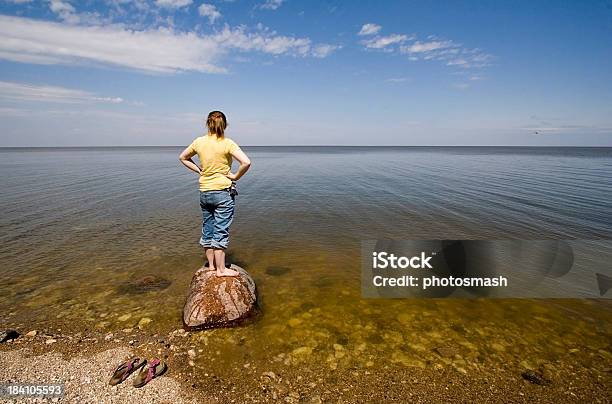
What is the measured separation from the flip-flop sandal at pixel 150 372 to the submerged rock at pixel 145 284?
128 inches

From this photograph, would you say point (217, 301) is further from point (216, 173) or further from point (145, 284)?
point (145, 284)

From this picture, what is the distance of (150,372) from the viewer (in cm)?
489

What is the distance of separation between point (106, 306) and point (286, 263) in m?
4.95

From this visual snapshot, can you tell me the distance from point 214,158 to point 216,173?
0.31m

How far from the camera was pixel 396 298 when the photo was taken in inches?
311

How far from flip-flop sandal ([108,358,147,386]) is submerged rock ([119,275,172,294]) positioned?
3027 millimetres

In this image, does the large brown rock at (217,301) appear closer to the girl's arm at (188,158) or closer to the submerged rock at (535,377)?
the girl's arm at (188,158)

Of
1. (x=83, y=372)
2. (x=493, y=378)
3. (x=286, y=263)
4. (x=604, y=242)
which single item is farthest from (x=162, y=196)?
(x=604, y=242)

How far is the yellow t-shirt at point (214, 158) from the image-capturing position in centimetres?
583

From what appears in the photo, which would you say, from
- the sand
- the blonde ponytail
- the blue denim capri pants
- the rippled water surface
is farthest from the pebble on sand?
the blonde ponytail

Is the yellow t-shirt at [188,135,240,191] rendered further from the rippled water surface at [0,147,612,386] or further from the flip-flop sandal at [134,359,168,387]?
the flip-flop sandal at [134,359,168,387]

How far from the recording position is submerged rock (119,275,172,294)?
8000 millimetres

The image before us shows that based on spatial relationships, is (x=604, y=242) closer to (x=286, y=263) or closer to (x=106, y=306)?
(x=286, y=263)

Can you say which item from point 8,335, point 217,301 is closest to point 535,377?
point 217,301
